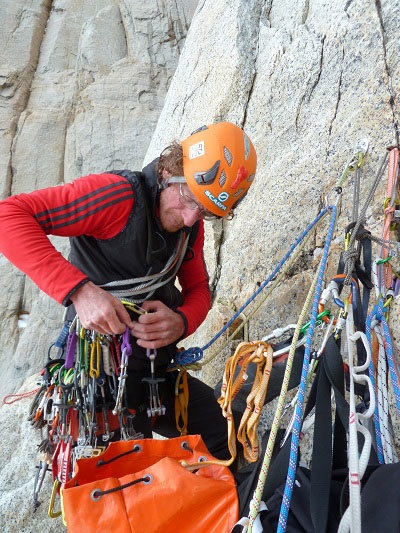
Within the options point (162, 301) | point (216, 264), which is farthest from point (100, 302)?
point (216, 264)

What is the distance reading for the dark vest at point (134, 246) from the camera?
6.84 ft

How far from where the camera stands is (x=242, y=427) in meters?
1.71

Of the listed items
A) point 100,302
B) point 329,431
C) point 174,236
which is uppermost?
point 174,236

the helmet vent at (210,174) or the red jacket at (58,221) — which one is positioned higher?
the helmet vent at (210,174)

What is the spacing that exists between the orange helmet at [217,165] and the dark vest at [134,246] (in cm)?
21

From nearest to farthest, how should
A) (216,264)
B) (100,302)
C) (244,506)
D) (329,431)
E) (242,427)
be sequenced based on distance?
(329,431)
(244,506)
(242,427)
(100,302)
(216,264)

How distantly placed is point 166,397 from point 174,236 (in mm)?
918

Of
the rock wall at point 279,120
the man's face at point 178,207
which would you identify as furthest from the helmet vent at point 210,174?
the rock wall at point 279,120

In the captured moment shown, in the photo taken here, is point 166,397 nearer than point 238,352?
No

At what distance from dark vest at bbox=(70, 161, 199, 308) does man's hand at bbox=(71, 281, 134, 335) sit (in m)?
0.27

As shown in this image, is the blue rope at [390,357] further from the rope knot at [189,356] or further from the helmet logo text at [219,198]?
the rope knot at [189,356]

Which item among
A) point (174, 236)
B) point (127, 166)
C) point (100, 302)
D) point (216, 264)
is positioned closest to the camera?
point (100, 302)

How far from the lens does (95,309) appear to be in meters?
1.89

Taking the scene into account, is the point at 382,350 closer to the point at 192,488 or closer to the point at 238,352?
the point at 238,352
